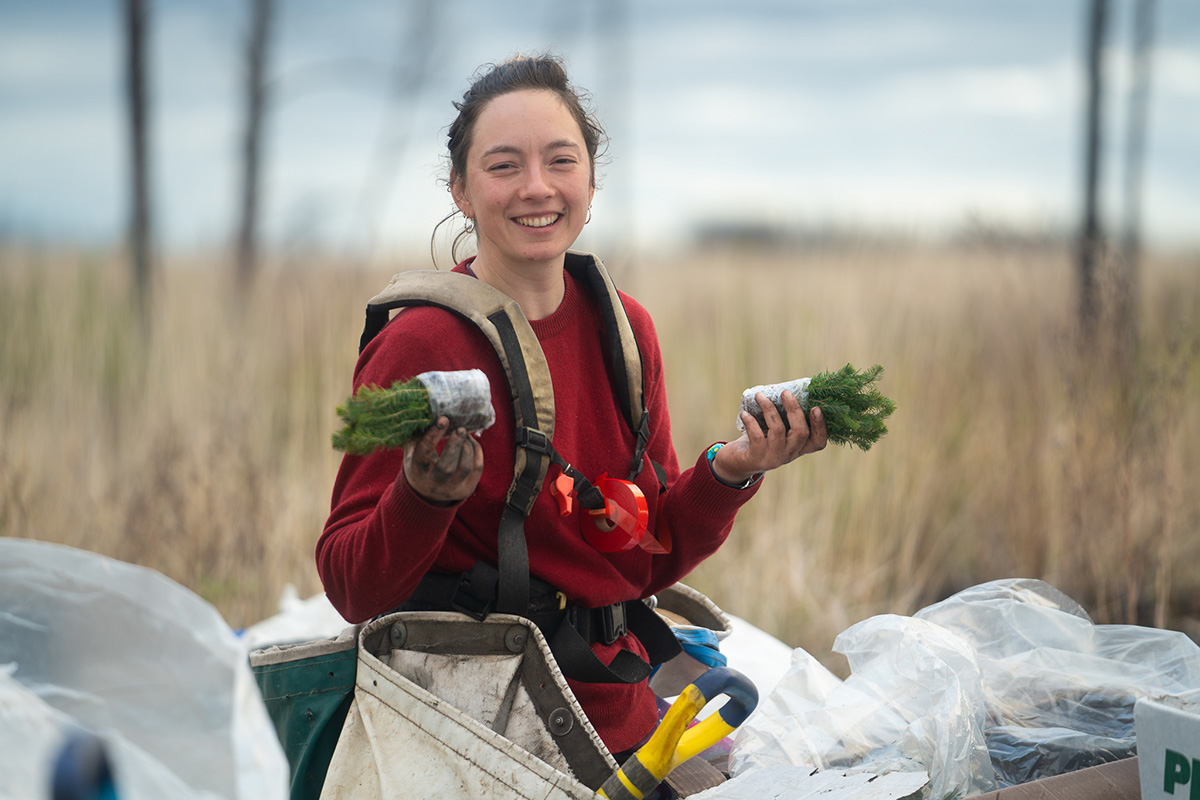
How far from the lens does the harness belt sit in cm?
159

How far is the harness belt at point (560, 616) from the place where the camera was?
5.23ft

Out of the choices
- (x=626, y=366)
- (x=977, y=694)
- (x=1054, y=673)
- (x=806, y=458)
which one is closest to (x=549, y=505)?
(x=626, y=366)

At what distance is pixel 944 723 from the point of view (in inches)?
67.7

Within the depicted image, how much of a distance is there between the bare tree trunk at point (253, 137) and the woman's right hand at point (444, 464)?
4161 millimetres

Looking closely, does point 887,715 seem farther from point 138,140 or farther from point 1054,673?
point 138,140

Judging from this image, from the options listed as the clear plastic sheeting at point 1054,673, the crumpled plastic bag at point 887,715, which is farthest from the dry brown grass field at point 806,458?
the crumpled plastic bag at point 887,715

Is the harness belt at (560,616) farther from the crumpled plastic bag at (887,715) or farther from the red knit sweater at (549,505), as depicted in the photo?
the crumpled plastic bag at (887,715)

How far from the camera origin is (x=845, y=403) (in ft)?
5.14

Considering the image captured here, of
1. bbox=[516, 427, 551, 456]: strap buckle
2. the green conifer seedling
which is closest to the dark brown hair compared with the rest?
bbox=[516, 427, 551, 456]: strap buckle

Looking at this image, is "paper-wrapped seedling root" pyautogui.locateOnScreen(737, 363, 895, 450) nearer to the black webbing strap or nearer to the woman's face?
the black webbing strap

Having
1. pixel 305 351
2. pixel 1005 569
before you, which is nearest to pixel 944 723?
pixel 1005 569

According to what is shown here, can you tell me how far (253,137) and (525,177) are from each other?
4346mm

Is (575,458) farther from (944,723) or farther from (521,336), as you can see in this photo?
(944,723)

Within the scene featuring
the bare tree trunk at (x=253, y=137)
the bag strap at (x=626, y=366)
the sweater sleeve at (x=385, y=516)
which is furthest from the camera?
the bare tree trunk at (x=253, y=137)
